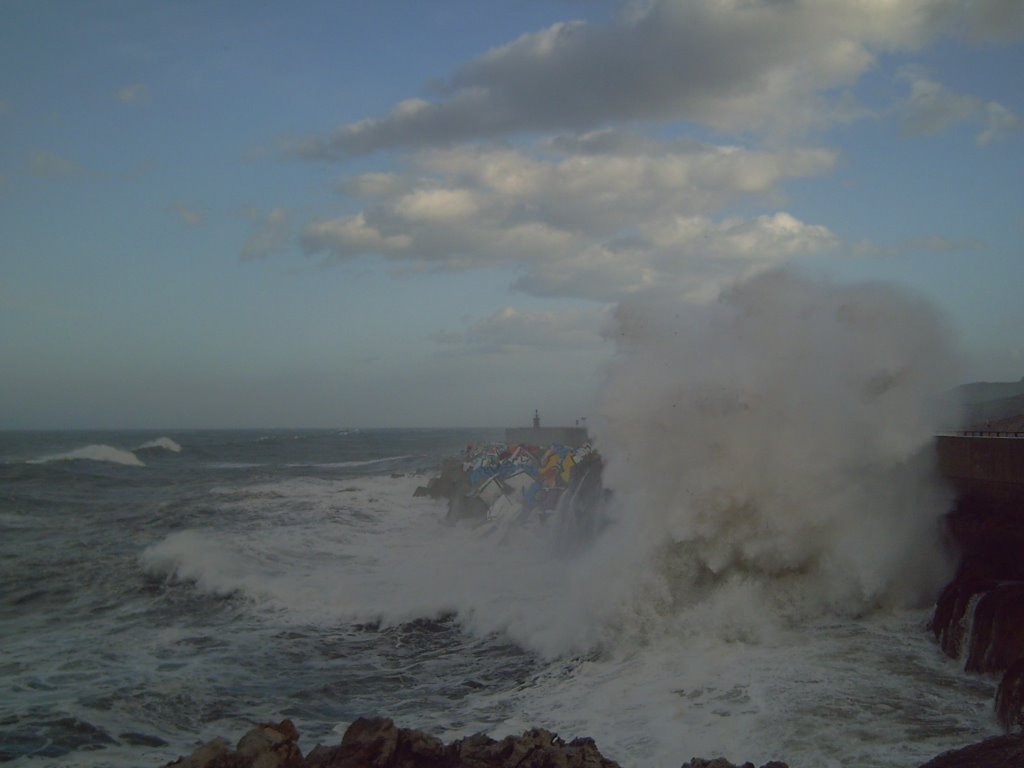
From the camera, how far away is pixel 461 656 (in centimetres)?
1041

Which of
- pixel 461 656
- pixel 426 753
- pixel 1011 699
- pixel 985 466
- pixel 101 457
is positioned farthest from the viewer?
pixel 101 457

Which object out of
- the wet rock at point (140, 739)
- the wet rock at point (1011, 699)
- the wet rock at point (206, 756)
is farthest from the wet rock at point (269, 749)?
the wet rock at point (1011, 699)

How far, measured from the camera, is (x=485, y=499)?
23797mm

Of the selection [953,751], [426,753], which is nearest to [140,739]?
[426,753]

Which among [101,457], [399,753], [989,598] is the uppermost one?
[989,598]

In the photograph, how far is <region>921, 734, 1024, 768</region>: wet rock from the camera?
5270 mm

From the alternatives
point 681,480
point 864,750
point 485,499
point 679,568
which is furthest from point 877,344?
point 485,499

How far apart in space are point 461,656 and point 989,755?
6.39 m

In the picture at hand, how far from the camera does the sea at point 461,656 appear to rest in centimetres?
720

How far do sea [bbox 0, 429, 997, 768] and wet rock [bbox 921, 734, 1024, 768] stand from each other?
1.49 ft

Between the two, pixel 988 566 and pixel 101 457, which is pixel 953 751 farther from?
pixel 101 457

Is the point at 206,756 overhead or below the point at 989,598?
below

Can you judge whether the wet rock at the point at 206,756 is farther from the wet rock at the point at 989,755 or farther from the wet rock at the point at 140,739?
the wet rock at the point at 989,755

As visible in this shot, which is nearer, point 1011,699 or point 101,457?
point 1011,699
